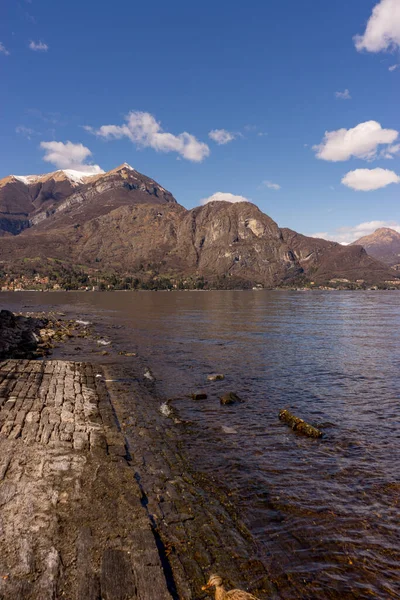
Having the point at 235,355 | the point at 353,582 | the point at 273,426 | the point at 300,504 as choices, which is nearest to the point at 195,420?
the point at 273,426

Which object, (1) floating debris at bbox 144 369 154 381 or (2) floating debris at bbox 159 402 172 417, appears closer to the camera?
(2) floating debris at bbox 159 402 172 417

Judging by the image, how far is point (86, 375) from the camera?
27109mm

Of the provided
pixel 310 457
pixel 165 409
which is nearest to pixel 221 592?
pixel 310 457

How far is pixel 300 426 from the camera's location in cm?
1825

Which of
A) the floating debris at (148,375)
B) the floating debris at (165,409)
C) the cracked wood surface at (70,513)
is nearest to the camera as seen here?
the cracked wood surface at (70,513)

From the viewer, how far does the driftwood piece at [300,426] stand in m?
17.7

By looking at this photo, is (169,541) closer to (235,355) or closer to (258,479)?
(258,479)

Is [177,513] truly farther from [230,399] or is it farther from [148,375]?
[148,375]

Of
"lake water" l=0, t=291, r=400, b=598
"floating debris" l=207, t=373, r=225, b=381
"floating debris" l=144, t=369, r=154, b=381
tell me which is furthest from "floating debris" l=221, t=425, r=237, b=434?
"floating debris" l=144, t=369, r=154, b=381

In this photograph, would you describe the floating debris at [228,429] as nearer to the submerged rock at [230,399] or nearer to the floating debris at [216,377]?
the submerged rock at [230,399]

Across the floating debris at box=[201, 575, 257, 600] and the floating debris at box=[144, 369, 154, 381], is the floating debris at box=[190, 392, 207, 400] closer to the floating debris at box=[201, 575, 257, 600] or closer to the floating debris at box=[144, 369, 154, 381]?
the floating debris at box=[144, 369, 154, 381]

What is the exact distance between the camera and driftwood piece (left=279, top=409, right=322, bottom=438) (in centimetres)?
1772

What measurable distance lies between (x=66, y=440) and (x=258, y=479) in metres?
7.83

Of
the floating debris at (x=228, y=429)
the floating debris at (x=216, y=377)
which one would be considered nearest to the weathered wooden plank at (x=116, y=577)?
the floating debris at (x=228, y=429)
